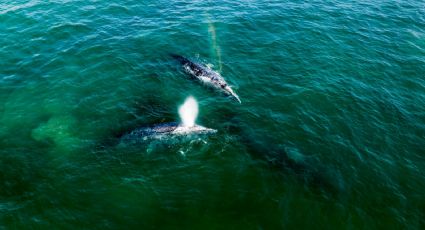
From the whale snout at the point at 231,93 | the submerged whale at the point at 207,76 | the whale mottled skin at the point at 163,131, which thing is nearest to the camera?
the whale mottled skin at the point at 163,131

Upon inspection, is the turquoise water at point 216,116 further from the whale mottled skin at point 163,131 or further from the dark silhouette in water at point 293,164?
the whale mottled skin at point 163,131

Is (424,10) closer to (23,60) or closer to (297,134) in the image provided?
(297,134)

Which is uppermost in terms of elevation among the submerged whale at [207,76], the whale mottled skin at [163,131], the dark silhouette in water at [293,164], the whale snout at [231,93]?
the submerged whale at [207,76]

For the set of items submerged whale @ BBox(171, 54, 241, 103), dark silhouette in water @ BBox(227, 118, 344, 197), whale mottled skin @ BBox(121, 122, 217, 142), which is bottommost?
dark silhouette in water @ BBox(227, 118, 344, 197)

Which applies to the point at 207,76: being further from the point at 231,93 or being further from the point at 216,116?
the point at 216,116

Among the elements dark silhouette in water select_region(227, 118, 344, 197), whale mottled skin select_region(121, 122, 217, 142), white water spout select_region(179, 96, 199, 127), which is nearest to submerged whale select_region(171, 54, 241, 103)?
white water spout select_region(179, 96, 199, 127)

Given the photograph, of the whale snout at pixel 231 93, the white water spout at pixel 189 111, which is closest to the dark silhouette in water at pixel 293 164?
the white water spout at pixel 189 111

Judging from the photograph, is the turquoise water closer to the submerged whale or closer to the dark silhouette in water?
the dark silhouette in water
